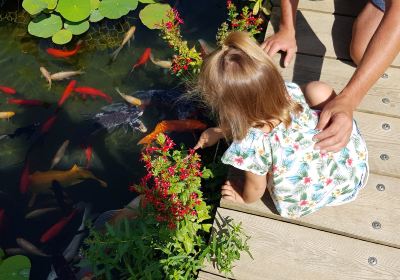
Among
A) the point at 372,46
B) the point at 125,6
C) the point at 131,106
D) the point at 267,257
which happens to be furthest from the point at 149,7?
the point at 267,257

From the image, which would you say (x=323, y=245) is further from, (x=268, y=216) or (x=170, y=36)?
(x=170, y=36)

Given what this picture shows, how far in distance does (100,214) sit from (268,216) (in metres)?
1.14

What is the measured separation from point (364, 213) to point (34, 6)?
260 centimetres

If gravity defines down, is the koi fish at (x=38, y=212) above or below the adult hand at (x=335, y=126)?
below

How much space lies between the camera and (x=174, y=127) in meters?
2.95

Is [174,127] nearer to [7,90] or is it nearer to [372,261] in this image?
[7,90]

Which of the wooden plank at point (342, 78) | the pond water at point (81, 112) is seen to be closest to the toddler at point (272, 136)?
the wooden plank at point (342, 78)

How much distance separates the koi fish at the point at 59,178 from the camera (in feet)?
9.42

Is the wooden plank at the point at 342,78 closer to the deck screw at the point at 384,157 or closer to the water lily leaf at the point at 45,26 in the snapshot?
the deck screw at the point at 384,157

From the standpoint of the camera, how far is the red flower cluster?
201 cm

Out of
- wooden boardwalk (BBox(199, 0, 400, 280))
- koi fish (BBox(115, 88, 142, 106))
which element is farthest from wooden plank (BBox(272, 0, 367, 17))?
koi fish (BBox(115, 88, 142, 106))

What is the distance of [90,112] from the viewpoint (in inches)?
124

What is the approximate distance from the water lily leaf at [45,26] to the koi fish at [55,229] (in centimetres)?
141

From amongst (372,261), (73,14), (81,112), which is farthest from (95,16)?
(372,261)
